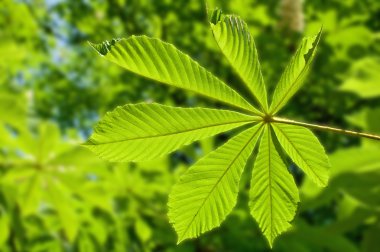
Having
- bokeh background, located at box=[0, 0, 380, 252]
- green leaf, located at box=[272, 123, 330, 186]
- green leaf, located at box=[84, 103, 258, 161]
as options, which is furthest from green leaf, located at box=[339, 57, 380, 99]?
green leaf, located at box=[84, 103, 258, 161]

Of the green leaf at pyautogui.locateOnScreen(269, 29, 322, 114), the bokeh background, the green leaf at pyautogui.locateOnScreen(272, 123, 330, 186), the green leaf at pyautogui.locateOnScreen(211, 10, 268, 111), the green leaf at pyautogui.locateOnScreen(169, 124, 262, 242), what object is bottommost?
the green leaf at pyautogui.locateOnScreen(169, 124, 262, 242)

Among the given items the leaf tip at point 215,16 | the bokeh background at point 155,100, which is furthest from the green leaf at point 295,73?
the bokeh background at point 155,100

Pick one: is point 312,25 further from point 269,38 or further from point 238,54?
point 238,54

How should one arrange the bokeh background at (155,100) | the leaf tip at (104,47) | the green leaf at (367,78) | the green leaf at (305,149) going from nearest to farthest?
the leaf tip at (104,47) → the green leaf at (305,149) → the bokeh background at (155,100) → the green leaf at (367,78)

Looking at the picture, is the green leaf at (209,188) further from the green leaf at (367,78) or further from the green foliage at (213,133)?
the green leaf at (367,78)

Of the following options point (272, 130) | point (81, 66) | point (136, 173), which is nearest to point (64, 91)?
point (81, 66)

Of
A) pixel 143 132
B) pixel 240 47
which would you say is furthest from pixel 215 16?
pixel 143 132

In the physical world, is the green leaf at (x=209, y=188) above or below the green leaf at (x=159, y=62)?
below

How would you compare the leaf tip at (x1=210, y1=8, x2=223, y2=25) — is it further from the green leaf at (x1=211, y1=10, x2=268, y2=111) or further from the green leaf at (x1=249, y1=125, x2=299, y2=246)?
the green leaf at (x1=249, y1=125, x2=299, y2=246)
